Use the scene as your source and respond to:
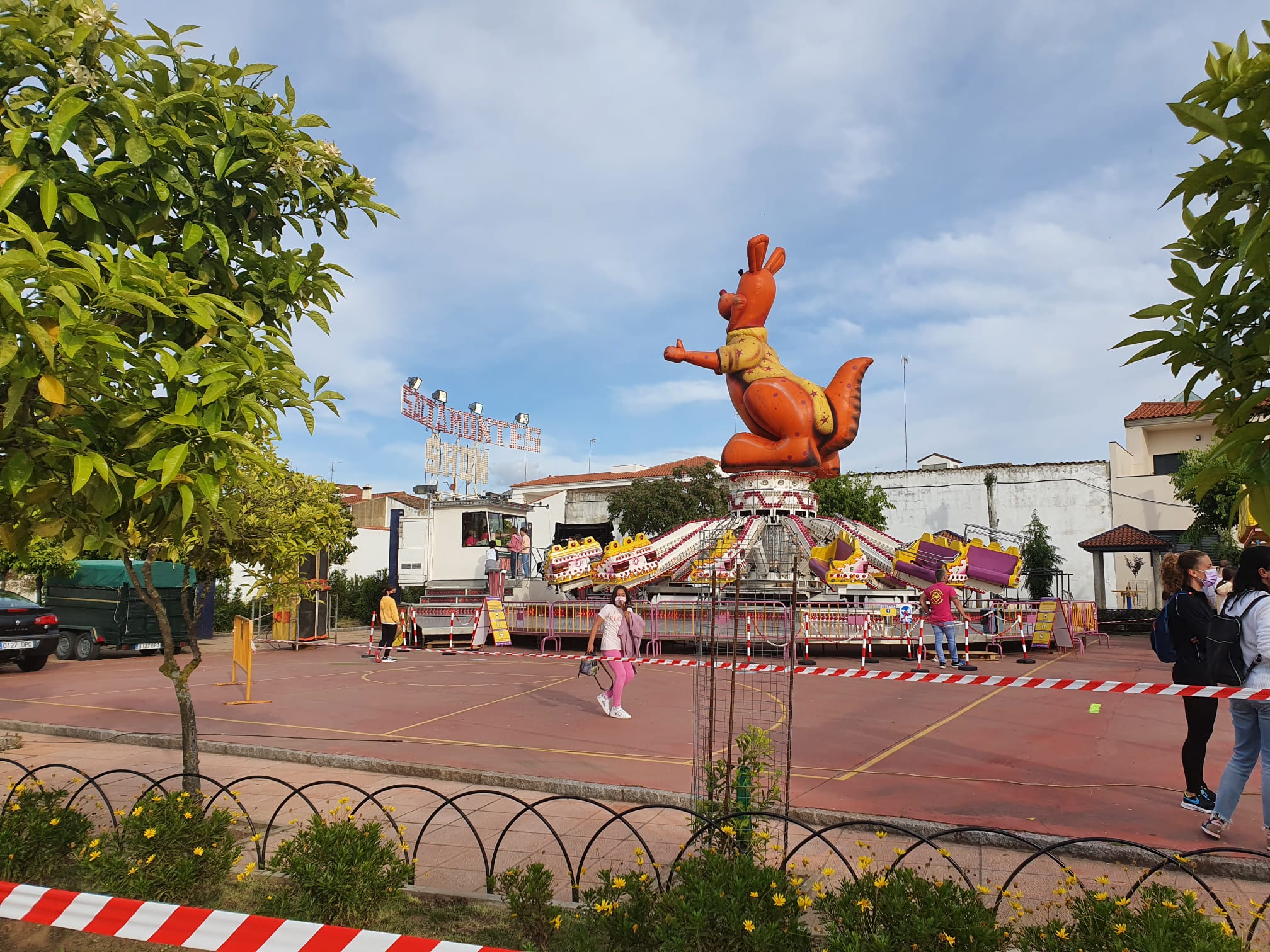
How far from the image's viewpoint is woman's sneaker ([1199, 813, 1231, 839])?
5.67 meters

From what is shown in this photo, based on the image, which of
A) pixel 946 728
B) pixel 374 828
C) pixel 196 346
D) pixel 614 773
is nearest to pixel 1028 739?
pixel 946 728

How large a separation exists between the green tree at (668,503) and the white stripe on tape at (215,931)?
31185 millimetres

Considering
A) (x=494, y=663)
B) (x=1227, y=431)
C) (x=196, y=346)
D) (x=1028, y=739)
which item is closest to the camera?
(x=1227, y=431)

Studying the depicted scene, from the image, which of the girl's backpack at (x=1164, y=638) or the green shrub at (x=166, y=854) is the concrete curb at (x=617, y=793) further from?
the green shrub at (x=166, y=854)

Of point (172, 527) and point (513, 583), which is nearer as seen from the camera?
point (172, 527)

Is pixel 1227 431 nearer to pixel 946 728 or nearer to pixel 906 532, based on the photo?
pixel 946 728

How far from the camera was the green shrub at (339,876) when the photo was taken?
4.24 meters

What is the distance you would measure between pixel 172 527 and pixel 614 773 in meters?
4.93

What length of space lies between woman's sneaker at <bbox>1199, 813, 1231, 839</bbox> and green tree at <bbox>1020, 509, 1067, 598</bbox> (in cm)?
2599

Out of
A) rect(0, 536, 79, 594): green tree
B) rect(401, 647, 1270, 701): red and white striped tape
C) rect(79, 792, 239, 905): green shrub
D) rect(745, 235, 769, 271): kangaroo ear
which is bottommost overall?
rect(79, 792, 239, 905): green shrub

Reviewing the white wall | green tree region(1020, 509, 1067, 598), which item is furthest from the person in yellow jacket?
the white wall

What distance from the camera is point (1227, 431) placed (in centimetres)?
271

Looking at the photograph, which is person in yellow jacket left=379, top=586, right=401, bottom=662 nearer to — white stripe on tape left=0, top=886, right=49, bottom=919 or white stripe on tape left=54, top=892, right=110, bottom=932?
white stripe on tape left=0, top=886, right=49, bottom=919

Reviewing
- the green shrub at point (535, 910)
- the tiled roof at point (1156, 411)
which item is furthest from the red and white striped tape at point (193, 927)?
the tiled roof at point (1156, 411)
